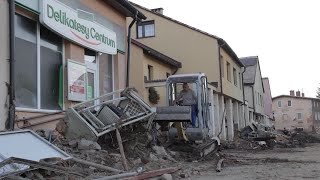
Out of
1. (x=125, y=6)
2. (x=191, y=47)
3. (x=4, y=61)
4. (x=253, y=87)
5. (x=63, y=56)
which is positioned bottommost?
(x=4, y=61)

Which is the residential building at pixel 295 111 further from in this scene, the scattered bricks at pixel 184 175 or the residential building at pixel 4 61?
the residential building at pixel 4 61

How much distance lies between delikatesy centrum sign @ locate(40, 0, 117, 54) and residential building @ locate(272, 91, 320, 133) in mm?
78994

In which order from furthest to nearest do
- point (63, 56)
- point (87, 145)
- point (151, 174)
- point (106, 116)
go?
point (63, 56) < point (106, 116) < point (87, 145) < point (151, 174)

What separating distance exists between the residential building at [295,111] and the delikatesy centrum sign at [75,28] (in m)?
79.0

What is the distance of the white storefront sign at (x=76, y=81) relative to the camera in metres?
12.1

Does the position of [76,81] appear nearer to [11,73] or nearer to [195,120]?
[11,73]

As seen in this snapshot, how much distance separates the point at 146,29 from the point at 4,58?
2051 cm

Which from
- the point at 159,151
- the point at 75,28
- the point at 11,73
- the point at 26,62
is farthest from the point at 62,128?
the point at 159,151

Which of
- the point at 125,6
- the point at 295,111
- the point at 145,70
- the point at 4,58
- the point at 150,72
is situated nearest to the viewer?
the point at 4,58

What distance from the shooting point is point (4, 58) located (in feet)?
31.1

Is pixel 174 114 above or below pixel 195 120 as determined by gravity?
above

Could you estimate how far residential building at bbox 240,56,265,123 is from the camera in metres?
49.2

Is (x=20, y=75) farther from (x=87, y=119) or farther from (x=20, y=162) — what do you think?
(x=20, y=162)

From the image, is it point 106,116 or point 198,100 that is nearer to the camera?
point 106,116
